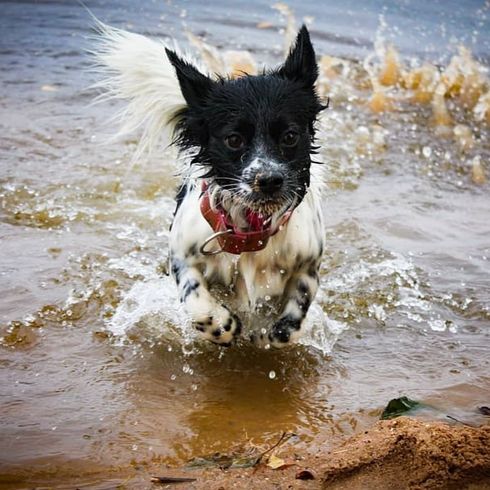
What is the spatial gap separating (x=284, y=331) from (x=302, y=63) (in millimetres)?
1201

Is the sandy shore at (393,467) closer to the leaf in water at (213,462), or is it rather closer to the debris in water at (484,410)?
the leaf in water at (213,462)

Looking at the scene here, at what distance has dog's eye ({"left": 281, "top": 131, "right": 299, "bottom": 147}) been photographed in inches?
137

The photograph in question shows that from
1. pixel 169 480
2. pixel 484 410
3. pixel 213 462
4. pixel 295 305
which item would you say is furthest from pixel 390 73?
pixel 169 480

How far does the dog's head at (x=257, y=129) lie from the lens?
342 cm

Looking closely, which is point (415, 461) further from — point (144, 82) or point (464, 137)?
point (464, 137)

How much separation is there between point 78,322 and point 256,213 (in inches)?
45.8

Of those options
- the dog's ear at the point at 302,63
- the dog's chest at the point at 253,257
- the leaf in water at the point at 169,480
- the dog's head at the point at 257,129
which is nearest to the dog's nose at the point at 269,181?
the dog's head at the point at 257,129

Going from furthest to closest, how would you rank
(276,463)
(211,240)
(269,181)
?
(211,240) → (269,181) → (276,463)

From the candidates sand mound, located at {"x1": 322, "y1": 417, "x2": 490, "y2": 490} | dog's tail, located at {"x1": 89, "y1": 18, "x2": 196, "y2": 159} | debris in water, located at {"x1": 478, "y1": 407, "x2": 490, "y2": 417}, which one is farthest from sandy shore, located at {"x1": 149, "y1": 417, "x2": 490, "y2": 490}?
dog's tail, located at {"x1": 89, "y1": 18, "x2": 196, "y2": 159}

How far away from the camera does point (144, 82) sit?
4.02m

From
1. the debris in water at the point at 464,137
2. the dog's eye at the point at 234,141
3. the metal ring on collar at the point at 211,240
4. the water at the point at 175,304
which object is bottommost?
the water at the point at 175,304

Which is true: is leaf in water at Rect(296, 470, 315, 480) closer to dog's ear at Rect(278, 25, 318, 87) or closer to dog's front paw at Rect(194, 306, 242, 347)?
dog's front paw at Rect(194, 306, 242, 347)

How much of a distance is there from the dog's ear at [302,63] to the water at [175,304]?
3.98 feet

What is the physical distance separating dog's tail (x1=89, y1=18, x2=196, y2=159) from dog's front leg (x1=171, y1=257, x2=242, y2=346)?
64 centimetres
